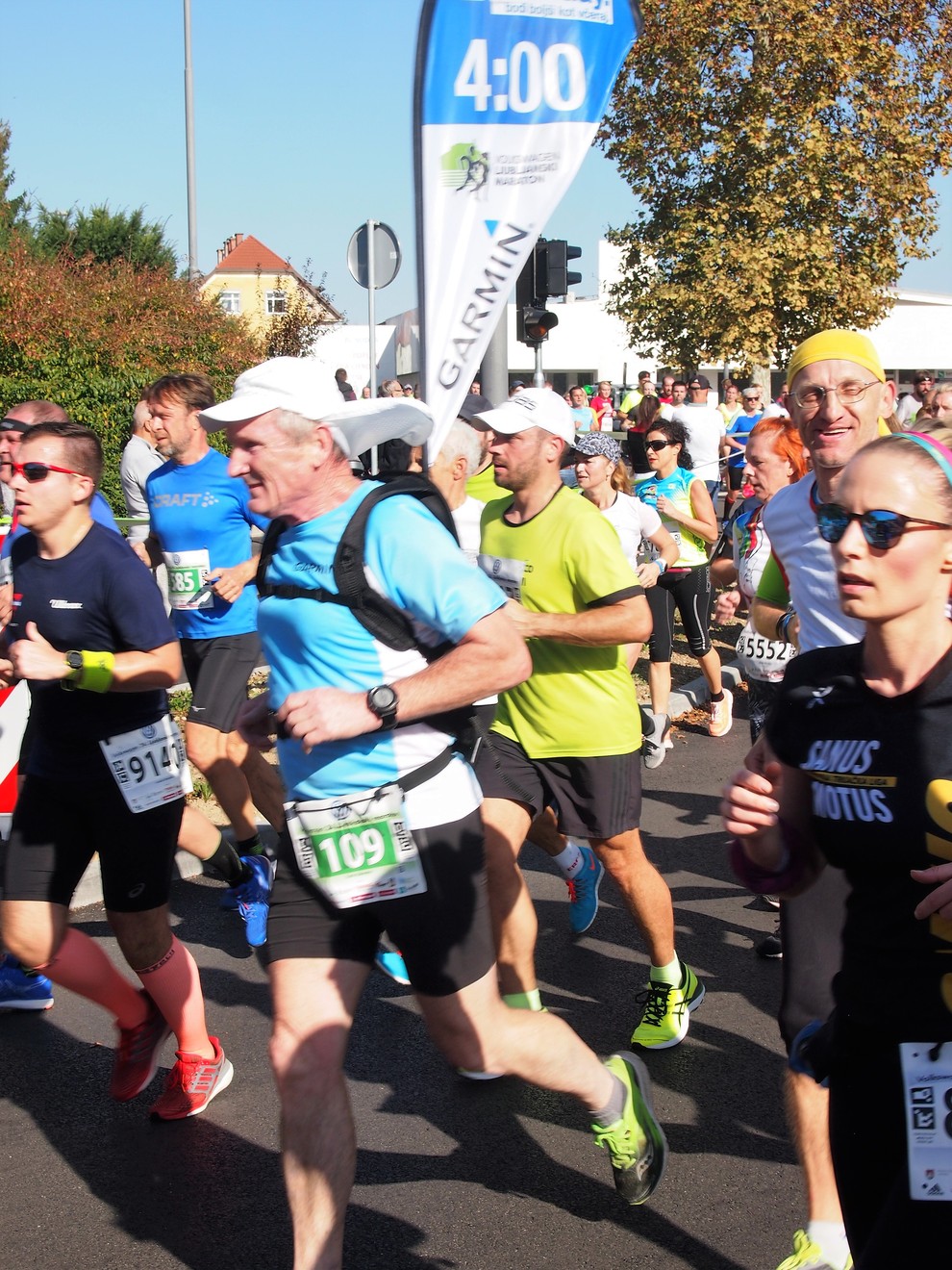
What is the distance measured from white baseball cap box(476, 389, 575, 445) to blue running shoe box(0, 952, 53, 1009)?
2533 millimetres

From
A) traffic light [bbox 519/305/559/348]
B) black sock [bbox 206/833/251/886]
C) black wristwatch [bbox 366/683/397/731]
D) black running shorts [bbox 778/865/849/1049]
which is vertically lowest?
black sock [bbox 206/833/251/886]

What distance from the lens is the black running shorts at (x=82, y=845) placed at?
12.6 ft

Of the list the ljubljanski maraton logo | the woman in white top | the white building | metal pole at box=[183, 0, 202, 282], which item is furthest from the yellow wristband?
the white building

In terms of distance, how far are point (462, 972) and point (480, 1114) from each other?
123 cm

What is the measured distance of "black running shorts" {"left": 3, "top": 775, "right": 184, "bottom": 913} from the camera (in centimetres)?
383

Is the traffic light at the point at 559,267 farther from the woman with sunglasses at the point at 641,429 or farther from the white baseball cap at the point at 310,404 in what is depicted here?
the white baseball cap at the point at 310,404

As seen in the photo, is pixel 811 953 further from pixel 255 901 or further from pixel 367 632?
pixel 255 901

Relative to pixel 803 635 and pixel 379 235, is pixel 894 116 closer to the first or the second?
pixel 379 235

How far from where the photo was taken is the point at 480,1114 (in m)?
3.98

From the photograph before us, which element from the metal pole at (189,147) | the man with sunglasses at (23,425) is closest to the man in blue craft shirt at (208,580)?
the man with sunglasses at (23,425)

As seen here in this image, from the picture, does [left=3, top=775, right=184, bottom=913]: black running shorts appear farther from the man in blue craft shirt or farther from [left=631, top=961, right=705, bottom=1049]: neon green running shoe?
the man in blue craft shirt

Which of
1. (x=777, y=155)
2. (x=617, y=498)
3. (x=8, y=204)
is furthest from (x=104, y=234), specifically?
(x=617, y=498)

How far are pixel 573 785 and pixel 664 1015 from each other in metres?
0.82

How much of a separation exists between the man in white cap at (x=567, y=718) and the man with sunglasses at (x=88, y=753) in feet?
3.52
